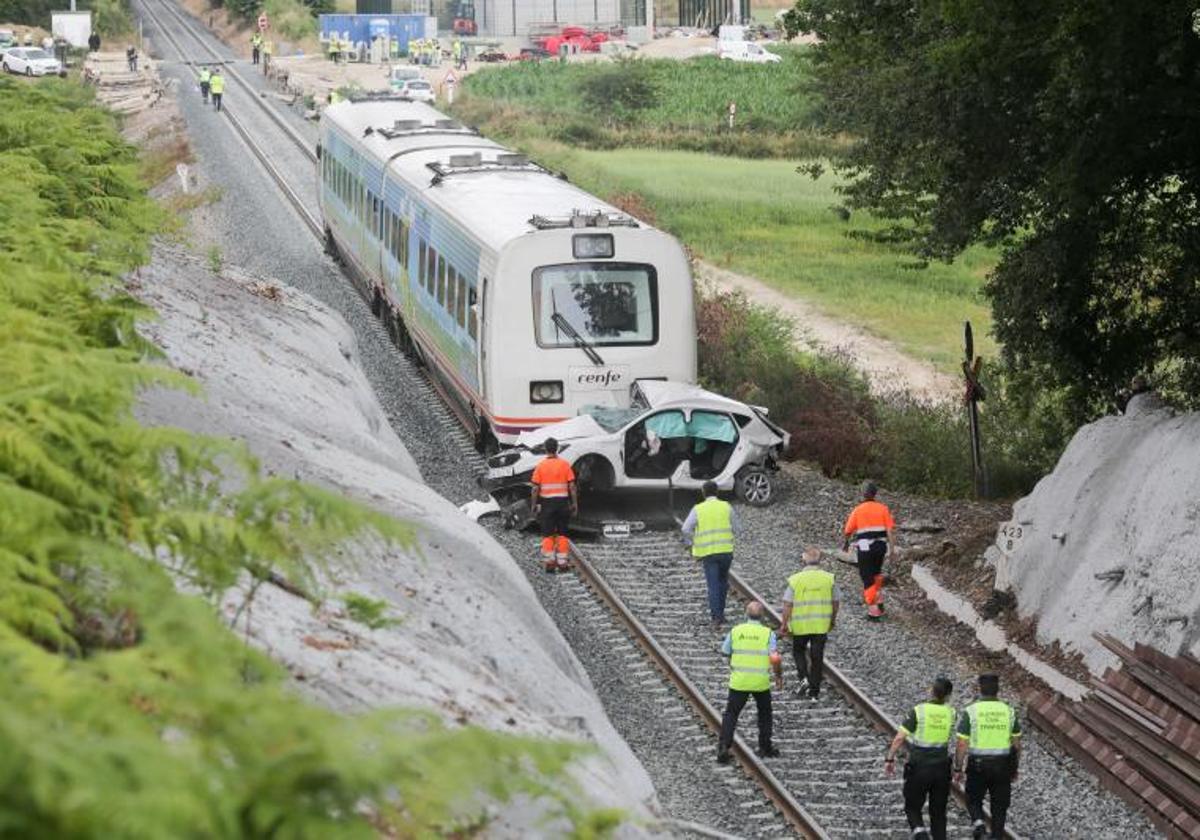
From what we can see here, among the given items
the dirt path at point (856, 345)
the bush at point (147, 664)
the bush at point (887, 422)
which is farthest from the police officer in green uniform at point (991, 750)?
the dirt path at point (856, 345)

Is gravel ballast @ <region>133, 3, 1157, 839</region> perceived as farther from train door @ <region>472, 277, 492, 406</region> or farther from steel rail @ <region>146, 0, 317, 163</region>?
steel rail @ <region>146, 0, 317, 163</region>

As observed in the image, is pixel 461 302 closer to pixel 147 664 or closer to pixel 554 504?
pixel 554 504

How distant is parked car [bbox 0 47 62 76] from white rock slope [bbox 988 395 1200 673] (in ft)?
193

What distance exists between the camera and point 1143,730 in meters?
14.3

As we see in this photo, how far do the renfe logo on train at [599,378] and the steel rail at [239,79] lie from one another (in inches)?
1256

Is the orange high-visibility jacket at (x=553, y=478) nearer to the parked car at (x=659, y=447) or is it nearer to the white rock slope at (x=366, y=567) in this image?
the parked car at (x=659, y=447)

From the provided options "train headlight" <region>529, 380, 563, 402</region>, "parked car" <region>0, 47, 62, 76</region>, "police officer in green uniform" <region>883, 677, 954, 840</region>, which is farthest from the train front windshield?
"parked car" <region>0, 47, 62, 76</region>

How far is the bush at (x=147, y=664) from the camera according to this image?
12.9 feet

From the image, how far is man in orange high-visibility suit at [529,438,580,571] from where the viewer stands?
19.5 meters

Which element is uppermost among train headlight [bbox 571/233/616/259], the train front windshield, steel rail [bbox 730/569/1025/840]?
train headlight [bbox 571/233/616/259]

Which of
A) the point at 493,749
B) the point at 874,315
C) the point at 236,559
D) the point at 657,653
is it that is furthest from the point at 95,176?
the point at 874,315

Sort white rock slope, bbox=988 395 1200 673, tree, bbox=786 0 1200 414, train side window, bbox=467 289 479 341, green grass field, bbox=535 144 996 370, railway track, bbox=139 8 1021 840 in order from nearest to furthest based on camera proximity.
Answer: railway track, bbox=139 8 1021 840
white rock slope, bbox=988 395 1200 673
tree, bbox=786 0 1200 414
train side window, bbox=467 289 479 341
green grass field, bbox=535 144 996 370

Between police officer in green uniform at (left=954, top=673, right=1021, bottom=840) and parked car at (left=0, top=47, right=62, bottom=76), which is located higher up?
parked car at (left=0, top=47, right=62, bottom=76)

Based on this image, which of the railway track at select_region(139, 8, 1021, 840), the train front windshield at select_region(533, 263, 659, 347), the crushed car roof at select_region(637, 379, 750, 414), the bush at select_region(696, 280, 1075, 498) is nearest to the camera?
the railway track at select_region(139, 8, 1021, 840)
